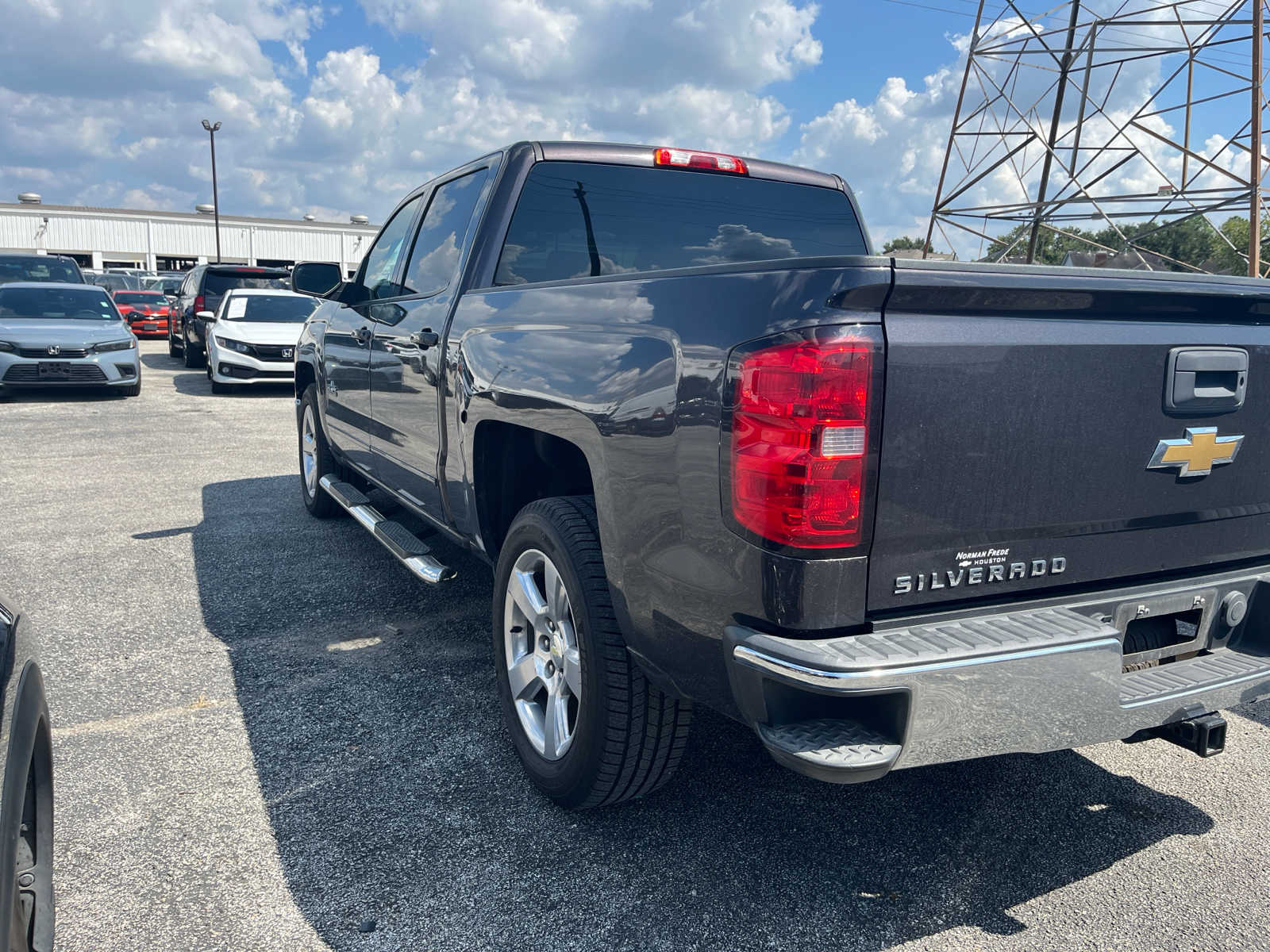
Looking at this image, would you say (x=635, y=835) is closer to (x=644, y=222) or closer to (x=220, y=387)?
(x=644, y=222)

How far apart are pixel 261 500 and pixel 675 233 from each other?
14.8 feet

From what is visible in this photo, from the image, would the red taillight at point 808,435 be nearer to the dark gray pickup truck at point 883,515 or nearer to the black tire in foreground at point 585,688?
the dark gray pickup truck at point 883,515

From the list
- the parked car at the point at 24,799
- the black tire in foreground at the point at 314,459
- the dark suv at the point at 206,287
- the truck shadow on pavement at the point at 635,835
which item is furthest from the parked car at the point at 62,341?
the parked car at the point at 24,799

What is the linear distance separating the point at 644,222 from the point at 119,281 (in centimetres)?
3432

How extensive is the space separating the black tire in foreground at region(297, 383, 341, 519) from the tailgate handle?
4858 millimetres

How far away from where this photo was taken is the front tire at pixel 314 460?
6090mm

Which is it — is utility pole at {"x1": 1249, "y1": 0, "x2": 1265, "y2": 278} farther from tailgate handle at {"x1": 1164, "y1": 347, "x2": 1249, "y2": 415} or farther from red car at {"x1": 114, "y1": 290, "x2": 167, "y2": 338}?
red car at {"x1": 114, "y1": 290, "x2": 167, "y2": 338}

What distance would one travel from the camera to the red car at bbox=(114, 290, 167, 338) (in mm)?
25078

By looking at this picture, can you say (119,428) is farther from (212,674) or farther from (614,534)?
(614,534)

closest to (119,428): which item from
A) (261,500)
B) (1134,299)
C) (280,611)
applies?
(261,500)

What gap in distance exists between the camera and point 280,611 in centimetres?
467

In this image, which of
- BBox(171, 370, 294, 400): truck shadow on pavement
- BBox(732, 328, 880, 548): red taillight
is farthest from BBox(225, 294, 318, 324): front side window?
BBox(732, 328, 880, 548): red taillight

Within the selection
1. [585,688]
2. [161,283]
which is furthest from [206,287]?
[161,283]

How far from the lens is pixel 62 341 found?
Result: 12.6 m
